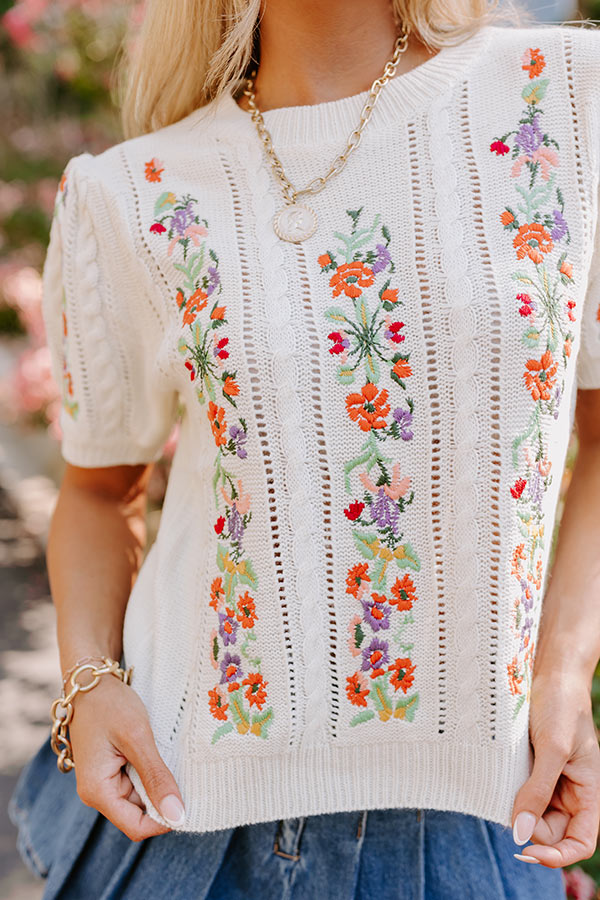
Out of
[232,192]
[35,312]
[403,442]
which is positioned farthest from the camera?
[35,312]

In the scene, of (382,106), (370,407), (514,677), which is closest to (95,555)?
(370,407)

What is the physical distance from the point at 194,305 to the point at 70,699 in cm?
56

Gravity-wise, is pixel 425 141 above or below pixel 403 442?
above

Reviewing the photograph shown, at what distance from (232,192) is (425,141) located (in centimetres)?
27

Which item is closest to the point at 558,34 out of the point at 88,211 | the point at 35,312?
the point at 88,211

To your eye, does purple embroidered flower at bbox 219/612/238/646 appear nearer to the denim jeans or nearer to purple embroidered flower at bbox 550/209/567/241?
the denim jeans

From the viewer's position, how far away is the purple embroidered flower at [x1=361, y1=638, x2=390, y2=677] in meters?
1.11

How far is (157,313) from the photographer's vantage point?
49.6 inches

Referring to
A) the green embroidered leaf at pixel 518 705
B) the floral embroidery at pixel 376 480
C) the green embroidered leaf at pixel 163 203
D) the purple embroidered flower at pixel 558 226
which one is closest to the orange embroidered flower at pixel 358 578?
the floral embroidery at pixel 376 480

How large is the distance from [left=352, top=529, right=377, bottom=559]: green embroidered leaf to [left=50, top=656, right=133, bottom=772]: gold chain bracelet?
1.32 feet

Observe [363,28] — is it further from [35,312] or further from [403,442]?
[35,312]

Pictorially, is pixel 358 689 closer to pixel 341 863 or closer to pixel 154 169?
pixel 341 863

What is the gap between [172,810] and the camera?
3.62ft

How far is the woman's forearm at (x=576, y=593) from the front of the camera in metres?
1.11
